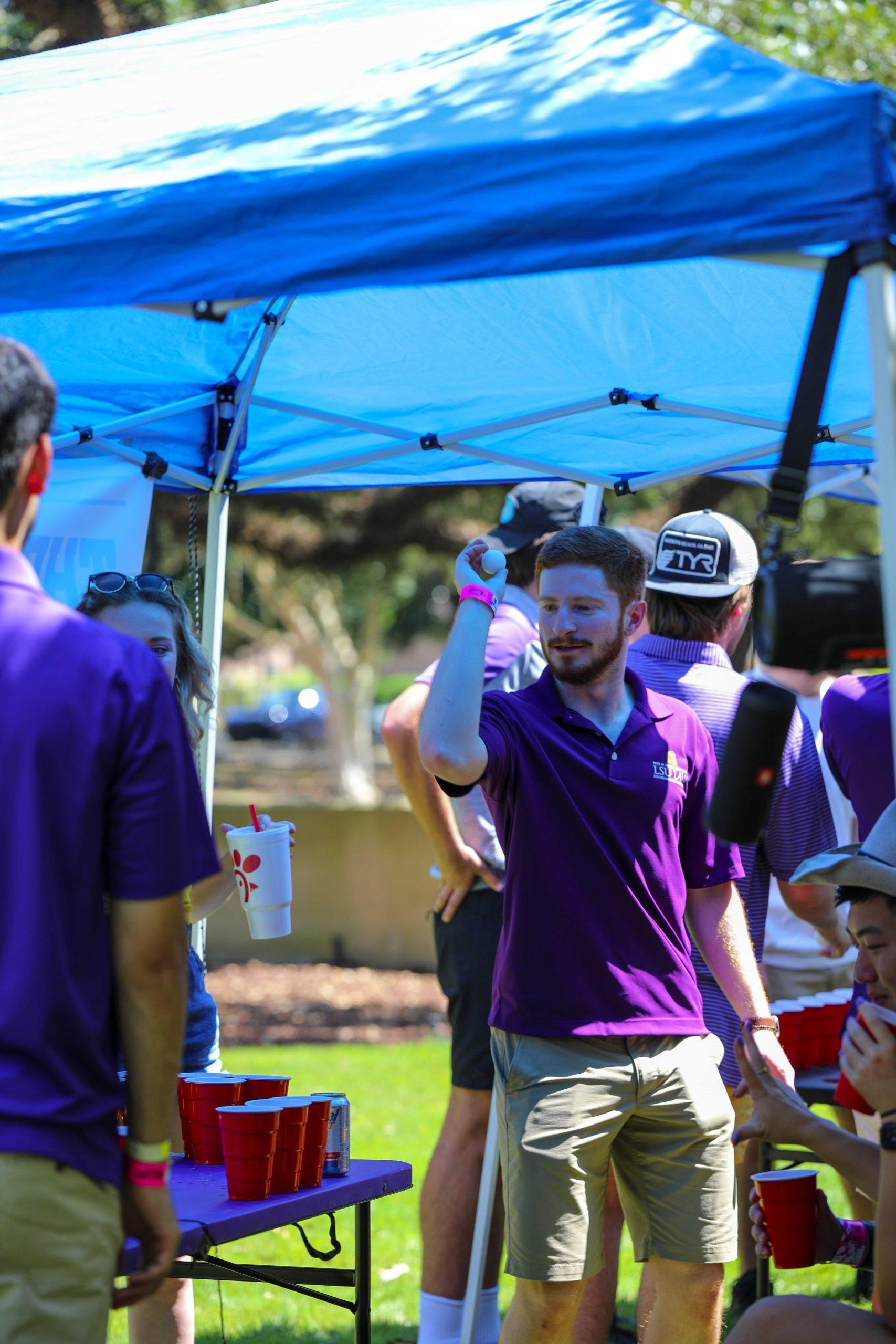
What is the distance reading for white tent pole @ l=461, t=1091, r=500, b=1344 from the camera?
136 inches

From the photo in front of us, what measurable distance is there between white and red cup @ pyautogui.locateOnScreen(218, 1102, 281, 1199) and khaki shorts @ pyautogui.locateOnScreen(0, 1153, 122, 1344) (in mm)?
801

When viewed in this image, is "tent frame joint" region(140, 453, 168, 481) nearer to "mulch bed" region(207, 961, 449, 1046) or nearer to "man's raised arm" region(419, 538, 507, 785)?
"man's raised arm" region(419, 538, 507, 785)

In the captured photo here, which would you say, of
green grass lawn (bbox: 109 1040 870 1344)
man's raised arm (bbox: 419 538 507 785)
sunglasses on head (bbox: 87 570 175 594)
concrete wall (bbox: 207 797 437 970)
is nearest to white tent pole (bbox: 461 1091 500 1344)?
green grass lawn (bbox: 109 1040 870 1344)

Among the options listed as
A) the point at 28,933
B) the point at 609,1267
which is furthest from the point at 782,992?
the point at 28,933

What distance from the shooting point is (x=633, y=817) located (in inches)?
110

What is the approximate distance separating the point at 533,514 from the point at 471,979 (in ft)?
4.52

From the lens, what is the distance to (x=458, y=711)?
264 cm

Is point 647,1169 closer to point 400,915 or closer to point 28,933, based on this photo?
point 28,933

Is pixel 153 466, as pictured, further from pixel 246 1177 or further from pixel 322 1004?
pixel 322 1004

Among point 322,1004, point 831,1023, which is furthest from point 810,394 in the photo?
point 322,1004

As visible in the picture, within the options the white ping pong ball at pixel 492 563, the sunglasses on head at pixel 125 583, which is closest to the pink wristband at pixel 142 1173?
the white ping pong ball at pixel 492 563

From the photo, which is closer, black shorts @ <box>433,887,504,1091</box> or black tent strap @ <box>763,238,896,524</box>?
black tent strap @ <box>763,238,896,524</box>

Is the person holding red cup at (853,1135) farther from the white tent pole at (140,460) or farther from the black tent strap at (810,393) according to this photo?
the white tent pole at (140,460)

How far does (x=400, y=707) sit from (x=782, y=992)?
1.72 m
